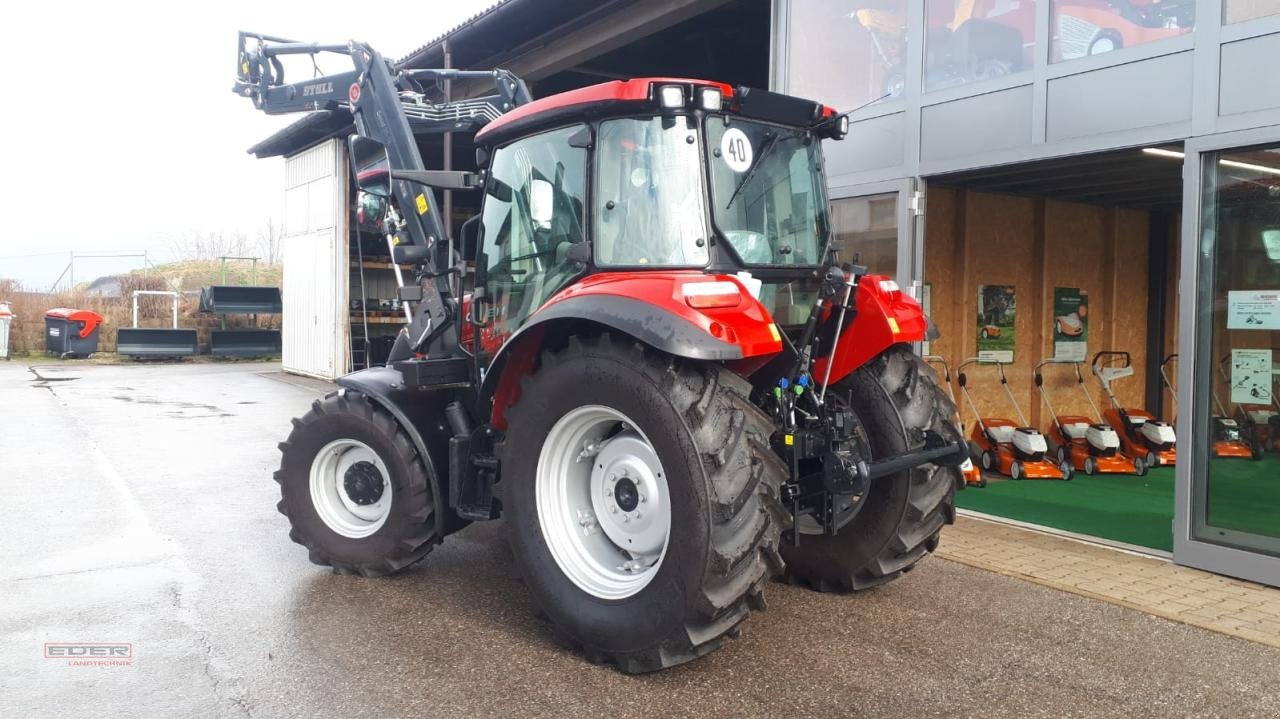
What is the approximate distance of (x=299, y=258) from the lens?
1789cm

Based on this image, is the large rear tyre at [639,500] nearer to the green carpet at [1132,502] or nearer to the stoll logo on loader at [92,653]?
the stoll logo on loader at [92,653]

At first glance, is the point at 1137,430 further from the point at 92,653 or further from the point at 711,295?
the point at 92,653

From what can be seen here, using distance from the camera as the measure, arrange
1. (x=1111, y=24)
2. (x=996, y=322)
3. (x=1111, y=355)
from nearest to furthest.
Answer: (x=1111, y=24) < (x=996, y=322) < (x=1111, y=355)

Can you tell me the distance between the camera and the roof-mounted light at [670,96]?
361 centimetres

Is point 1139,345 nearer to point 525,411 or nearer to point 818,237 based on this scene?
point 818,237

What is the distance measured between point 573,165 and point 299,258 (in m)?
15.4

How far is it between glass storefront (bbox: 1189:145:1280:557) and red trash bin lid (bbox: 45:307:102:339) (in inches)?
917

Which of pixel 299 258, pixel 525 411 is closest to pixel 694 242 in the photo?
pixel 525 411

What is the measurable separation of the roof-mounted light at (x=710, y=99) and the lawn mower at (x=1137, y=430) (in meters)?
6.59

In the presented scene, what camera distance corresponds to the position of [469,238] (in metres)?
4.73

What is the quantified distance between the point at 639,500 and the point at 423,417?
5.11 ft

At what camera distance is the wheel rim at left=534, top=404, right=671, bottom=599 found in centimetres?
363

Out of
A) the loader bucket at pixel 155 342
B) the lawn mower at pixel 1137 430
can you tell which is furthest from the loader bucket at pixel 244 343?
the lawn mower at pixel 1137 430

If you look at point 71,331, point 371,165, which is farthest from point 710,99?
point 71,331
